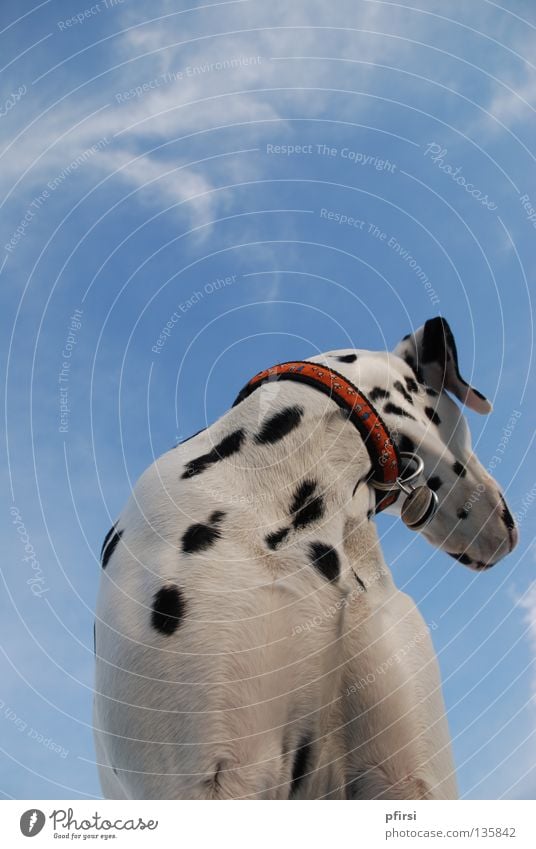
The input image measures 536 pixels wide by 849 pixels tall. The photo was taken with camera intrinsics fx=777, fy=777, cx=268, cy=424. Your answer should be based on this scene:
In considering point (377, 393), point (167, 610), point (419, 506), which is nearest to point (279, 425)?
point (377, 393)

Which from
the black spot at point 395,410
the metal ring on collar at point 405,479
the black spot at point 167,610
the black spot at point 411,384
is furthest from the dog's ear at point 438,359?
the black spot at point 167,610

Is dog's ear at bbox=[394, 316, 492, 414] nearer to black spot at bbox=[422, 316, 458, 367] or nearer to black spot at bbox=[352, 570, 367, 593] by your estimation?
black spot at bbox=[422, 316, 458, 367]

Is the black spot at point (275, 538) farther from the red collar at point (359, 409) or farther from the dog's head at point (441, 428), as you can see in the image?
the dog's head at point (441, 428)

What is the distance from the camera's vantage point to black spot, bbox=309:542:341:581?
2.96m

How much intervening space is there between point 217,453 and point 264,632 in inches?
31.4

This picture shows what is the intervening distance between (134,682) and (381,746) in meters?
0.98

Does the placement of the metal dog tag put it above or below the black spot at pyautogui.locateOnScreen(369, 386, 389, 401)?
below

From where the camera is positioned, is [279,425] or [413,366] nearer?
[279,425]

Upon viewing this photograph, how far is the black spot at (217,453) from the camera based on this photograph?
3.11 meters

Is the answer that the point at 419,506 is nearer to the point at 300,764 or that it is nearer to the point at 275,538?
the point at 275,538

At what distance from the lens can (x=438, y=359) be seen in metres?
4.11

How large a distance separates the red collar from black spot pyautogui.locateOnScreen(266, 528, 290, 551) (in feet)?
1.95
